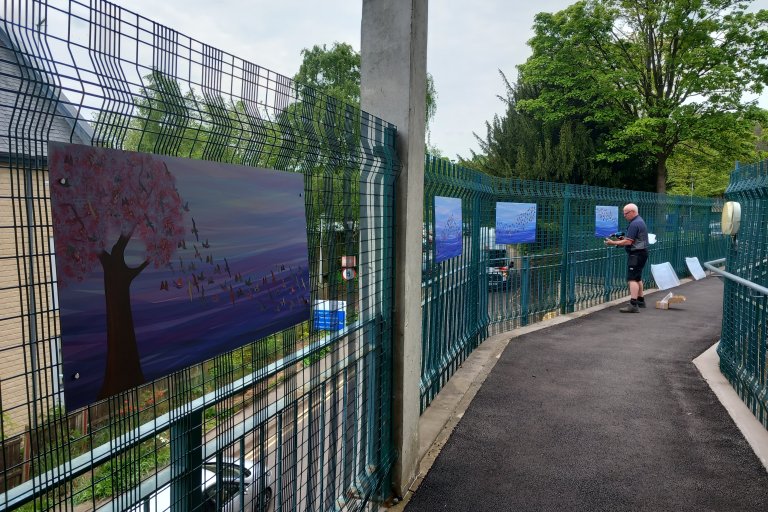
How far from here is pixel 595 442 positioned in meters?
4.80

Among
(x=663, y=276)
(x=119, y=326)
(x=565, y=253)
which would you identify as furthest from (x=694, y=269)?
(x=119, y=326)

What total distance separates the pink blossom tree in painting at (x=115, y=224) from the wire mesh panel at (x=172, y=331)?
0.04 meters

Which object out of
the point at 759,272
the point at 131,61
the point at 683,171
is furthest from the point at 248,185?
the point at 683,171

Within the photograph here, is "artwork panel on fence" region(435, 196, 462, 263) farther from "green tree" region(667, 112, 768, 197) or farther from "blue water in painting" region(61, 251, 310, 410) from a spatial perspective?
"green tree" region(667, 112, 768, 197)

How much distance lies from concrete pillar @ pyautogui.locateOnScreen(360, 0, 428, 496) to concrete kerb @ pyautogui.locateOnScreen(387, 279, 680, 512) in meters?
0.68

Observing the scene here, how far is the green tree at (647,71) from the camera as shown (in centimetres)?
2253

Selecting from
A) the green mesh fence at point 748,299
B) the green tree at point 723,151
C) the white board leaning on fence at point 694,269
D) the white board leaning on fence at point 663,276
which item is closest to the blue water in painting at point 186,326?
the green mesh fence at point 748,299

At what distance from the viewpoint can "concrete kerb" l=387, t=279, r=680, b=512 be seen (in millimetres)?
4504

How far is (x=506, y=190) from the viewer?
859 cm

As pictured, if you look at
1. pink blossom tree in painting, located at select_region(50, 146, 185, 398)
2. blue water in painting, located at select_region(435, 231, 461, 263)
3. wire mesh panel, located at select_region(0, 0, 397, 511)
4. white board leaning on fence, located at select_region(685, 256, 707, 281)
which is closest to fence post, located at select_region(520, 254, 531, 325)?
blue water in painting, located at select_region(435, 231, 461, 263)

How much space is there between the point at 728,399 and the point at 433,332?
296 cm

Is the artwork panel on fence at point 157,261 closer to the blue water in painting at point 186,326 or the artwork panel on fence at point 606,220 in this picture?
the blue water in painting at point 186,326

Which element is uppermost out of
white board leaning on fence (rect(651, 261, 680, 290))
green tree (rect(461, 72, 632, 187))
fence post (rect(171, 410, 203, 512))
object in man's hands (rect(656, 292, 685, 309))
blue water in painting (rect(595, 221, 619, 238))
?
green tree (rect(461, 72, 632, 187))

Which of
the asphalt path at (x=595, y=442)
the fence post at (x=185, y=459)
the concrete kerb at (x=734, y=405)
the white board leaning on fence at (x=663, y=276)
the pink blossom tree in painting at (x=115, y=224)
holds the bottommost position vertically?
the asphalt path at (x=595, y=442)
